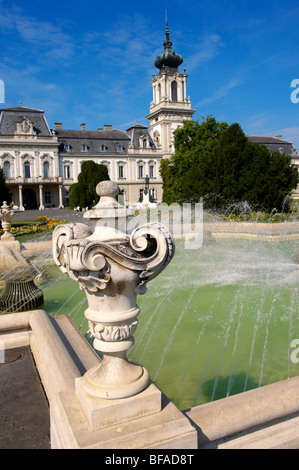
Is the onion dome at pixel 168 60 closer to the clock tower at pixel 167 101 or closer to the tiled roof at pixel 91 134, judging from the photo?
the clock tower at pixel 167 101

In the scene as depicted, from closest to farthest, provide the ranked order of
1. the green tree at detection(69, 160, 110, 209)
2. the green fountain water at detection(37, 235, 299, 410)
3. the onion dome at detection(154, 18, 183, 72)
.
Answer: the green fountain water at detection(37, 235, 299, 410), the green tree at detection(69, 160, 110, 209), the onion dome at detection(154, 18, 183, 72)

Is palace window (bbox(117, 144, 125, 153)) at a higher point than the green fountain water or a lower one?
higher

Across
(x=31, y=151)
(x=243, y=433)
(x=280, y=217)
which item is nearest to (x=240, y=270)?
(x=243, y=433)

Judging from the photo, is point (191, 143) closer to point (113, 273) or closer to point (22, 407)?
point (22, 407)

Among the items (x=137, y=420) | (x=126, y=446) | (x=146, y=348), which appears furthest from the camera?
(x=146, y=348)

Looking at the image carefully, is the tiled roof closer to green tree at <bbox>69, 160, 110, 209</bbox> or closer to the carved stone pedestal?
green tree at <bbox>69, 160, 110, 209</bbox>

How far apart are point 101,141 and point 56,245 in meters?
61.0

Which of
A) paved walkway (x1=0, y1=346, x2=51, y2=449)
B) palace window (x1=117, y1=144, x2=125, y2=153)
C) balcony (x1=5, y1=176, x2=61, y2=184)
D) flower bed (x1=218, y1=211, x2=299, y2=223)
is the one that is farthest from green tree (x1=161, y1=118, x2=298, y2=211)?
palace window (x1=117, y1=144, x2=125, y2=153)

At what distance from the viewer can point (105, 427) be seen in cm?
212

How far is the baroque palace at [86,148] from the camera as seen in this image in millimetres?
53625

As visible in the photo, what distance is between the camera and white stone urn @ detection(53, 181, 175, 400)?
83.4 inches

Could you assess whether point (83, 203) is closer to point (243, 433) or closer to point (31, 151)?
point (31, 151)

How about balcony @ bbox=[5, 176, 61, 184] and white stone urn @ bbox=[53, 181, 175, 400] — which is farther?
balcony @ bbox=[5, 176, 61, 184]

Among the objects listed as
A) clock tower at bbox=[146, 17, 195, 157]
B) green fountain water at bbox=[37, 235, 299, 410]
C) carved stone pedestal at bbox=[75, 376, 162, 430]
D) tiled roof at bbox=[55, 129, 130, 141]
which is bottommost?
green fountain water at bbox=[37, 235, 299, 410]
